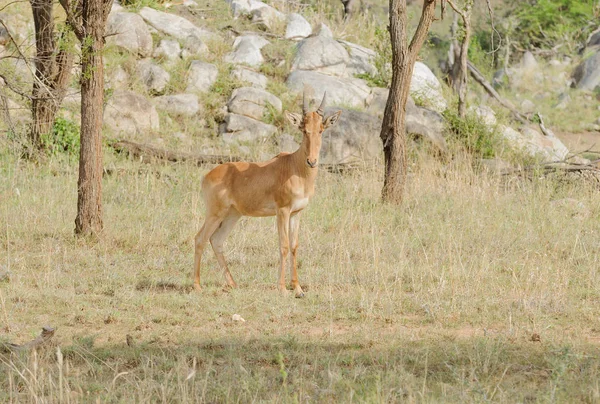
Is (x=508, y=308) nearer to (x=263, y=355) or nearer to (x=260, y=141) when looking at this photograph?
(x=263, y=355)

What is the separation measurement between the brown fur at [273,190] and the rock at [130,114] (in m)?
7.91

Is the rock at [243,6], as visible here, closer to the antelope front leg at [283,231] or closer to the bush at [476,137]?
the bush at [476,137]

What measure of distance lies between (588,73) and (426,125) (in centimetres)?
1043

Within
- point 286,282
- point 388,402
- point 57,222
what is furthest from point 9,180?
point 388,402

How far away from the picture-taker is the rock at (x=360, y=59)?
20416 mm

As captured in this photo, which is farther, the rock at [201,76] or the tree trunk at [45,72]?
the rock at [201,76]

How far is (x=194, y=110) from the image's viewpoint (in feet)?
58.8

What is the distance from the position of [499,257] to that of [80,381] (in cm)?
545

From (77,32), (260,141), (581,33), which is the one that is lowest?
(260,141)

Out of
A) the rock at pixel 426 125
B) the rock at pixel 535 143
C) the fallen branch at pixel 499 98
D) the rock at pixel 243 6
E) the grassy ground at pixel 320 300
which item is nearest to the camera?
the grassy ground at pixel 320 300

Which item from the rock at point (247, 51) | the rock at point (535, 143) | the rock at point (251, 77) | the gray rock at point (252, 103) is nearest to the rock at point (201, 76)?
the rock at point (251, 77)

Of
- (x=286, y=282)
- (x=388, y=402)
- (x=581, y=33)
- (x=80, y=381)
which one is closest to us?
(x=388, y=402)

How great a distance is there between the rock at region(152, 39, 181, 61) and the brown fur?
36.0 ft

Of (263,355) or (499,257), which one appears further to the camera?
(499,257)
